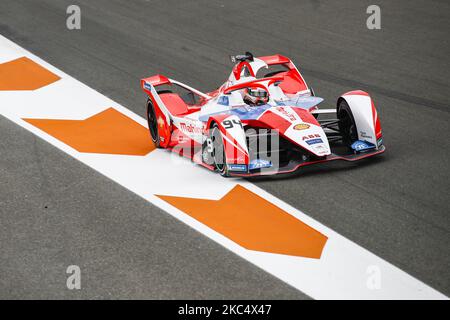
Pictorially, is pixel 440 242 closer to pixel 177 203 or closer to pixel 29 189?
pixel 177 203

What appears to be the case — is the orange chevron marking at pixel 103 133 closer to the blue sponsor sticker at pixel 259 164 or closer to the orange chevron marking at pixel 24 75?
the orange chevron marking at pixel 24 75

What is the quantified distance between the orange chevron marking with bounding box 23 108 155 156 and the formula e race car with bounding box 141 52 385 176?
0.38 m

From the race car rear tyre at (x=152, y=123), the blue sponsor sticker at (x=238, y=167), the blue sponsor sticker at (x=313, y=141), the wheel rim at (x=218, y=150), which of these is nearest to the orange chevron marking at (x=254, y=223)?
the blue sponsor sticker at (x=238, y=167)

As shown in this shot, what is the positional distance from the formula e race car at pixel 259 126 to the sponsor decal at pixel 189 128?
1 centimetres

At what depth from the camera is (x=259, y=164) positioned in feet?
32.7

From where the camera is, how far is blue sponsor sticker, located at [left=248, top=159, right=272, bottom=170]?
9938 millimetres

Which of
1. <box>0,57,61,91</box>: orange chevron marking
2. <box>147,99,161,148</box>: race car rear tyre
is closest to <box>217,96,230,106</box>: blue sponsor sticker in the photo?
<box>147,99,161,148</box>: race car rear tyre

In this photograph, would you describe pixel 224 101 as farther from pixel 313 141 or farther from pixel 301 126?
pixel 313 141

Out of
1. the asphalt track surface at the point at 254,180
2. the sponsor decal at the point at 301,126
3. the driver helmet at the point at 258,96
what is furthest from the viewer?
the driver helmet at the point at 258,96

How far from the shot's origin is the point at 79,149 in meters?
11.6

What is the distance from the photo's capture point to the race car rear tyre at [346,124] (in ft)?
35.4

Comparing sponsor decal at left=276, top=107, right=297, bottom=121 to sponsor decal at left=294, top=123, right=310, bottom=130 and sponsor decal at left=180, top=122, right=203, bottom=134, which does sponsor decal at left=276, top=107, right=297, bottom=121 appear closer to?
sponsor decal at left=294, top=123, right=310, bottom=130

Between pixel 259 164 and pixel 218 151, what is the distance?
0.58m

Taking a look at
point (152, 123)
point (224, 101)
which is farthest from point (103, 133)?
point (224, 101)
